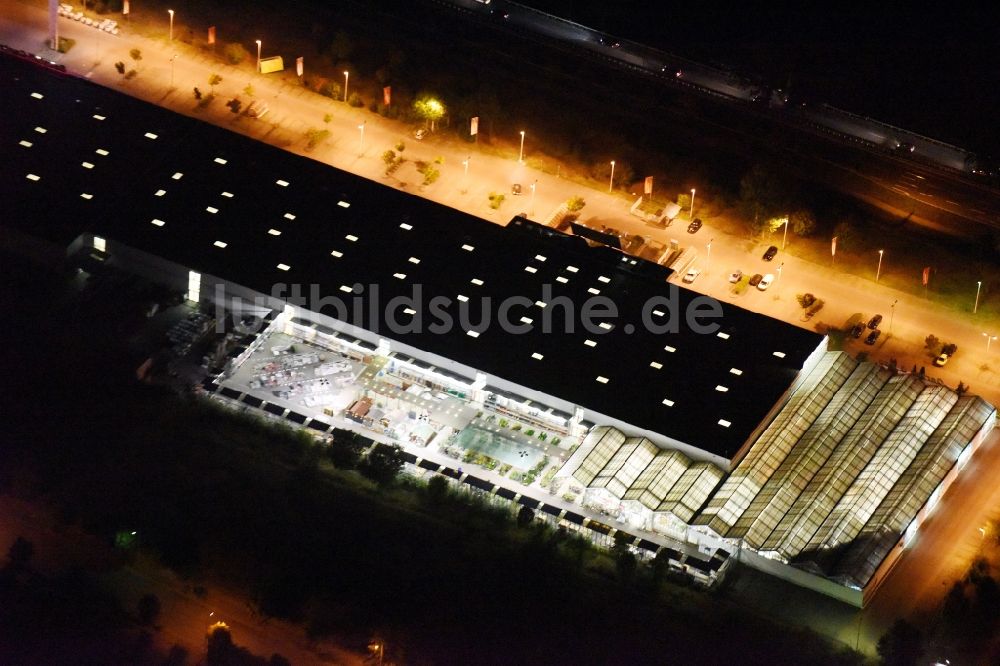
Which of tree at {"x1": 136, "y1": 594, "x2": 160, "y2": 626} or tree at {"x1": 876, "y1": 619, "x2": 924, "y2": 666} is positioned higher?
tree at {"x1": 876, "y1": 619, "x2": 924, "y2": 666}

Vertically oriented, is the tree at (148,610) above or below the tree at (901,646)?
below

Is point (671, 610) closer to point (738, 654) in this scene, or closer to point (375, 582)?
point (738, 654)

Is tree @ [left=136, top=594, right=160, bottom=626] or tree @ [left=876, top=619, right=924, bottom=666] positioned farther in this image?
tree @ [left=876, top=619, right=924, bottom=666]

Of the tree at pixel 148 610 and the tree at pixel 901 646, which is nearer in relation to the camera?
the tree at pixel 148 610

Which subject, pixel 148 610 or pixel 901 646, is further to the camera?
pixel 901 646

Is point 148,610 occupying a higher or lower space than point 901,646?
lower
